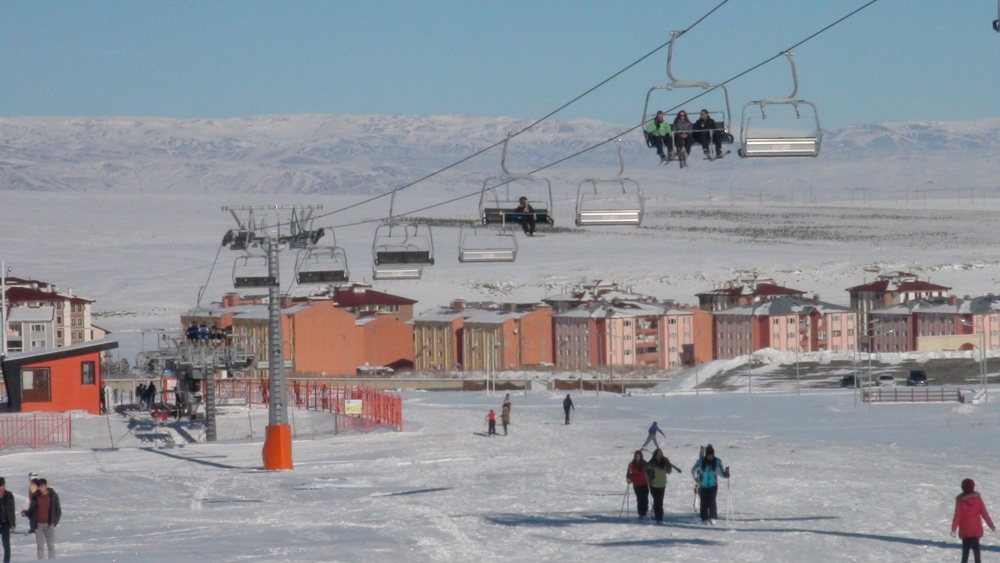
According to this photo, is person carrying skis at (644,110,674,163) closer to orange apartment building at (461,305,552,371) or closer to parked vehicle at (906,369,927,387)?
parked vehicle at (906,369,927,387)

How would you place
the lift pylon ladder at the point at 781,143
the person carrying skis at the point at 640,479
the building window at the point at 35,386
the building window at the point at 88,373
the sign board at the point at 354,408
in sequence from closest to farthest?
the lift pylon ladder at the point at 781,143
the person carrying skis at the point at 640,479
the sign board at the point at 354,408
the building window at the point at 35,386
the building window at the point at 88,373

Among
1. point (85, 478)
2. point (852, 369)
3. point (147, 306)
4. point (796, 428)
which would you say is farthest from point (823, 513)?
point (147, 306)

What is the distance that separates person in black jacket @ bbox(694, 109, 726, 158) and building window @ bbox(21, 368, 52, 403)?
27.4m

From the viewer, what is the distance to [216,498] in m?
21.5

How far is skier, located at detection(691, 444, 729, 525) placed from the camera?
52.8 ft

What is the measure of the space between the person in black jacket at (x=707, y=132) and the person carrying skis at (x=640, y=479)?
4393 mm

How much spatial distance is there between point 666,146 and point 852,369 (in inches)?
1987

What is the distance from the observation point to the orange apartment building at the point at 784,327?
87.4m

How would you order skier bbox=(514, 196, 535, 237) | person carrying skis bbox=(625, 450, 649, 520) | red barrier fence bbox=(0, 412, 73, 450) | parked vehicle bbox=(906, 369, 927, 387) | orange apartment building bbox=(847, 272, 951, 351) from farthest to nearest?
orange apartment building bbox=(847, 272, 951, 351) < parked vehicle bbox=(906, 369, 927, 387) < red barrier fence bbox=(0, 412, 73, 450) < skier bbox=(514, 196, 535, 237) < person carrying skis bbox=(625, 450, 649, 520)

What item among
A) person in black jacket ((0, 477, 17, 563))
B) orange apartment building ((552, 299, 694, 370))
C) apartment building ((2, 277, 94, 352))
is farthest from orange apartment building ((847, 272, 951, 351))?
person in black jacket ((0, 477, 17, 563))

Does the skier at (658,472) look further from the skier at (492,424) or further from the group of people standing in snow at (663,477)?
the skier at (492,424)

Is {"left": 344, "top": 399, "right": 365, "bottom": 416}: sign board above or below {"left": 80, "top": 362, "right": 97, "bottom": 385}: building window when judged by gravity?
below

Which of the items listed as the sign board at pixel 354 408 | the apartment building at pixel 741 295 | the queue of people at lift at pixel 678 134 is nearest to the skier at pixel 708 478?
the queue of people at lift at pixel 678 134

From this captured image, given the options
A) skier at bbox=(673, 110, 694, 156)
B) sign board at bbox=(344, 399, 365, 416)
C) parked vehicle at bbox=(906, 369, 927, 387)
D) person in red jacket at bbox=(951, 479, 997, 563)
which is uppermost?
skier at bbox=(673, 110, 694, 156)
